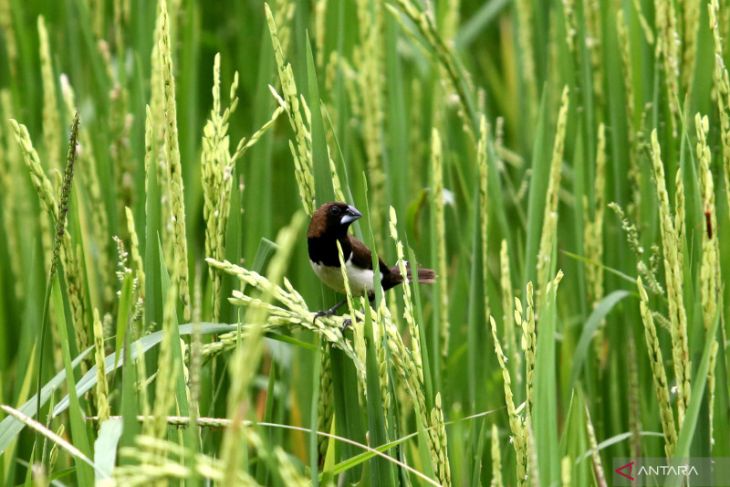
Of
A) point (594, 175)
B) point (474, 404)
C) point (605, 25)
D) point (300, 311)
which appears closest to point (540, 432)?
point (300, 311)

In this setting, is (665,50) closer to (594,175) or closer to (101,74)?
(594,175)

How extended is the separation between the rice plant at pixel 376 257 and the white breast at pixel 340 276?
2.0 inches

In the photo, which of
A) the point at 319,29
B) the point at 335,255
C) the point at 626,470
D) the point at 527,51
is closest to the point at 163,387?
the point at 335,255

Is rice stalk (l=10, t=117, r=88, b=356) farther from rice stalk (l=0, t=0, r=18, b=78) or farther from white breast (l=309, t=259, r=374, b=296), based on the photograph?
rice stalk (l=0, t=0, r=18, b=78)

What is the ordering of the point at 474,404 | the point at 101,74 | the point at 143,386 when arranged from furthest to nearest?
the point at 101,74 < the point at 474,404 < the point at 143,386

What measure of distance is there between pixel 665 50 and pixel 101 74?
1.42 metres

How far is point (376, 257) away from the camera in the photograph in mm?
1605

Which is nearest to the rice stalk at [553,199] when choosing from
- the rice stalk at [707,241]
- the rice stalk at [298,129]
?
the rice stalk at [707,241]

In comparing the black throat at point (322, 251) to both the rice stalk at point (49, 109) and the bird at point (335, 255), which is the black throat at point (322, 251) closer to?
the bird at point (335, 255)

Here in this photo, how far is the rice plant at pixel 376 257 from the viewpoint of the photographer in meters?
1.44

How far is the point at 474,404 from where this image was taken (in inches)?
85.1

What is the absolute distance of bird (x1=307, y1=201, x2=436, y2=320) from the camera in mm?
2016

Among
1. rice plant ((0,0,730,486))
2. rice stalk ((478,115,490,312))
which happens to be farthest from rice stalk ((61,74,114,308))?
rice stalk ((478,115,490,312))

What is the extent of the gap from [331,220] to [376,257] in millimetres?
525
